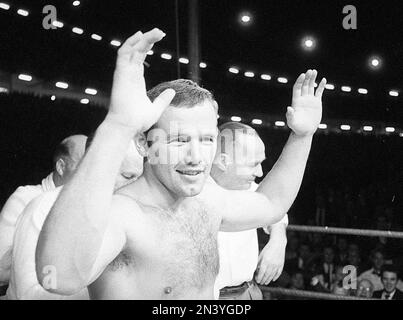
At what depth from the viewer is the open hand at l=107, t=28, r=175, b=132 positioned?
1.80ft

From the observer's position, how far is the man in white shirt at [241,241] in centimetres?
111

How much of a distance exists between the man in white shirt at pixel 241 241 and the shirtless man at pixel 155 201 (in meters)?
0.30

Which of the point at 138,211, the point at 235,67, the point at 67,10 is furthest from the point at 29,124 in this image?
the point at 138,211

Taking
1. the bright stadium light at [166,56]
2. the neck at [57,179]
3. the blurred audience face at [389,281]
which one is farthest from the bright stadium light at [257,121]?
the blurred audience face at [389,281]

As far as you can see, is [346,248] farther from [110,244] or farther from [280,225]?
[110,244]

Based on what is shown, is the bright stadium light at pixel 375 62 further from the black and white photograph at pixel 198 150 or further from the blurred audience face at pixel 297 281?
the blurred audience face at pixel 297 281

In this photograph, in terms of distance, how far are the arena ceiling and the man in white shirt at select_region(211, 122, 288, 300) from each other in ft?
0.87

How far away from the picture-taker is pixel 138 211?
661mm

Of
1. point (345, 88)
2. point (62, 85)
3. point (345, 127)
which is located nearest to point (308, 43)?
point (345, 88)

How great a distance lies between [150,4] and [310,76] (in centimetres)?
85

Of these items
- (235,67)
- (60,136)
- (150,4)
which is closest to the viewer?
(60,136)

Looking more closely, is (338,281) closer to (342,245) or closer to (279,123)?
(342,245)

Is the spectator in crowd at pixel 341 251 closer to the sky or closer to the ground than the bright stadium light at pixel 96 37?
closer to the ground
